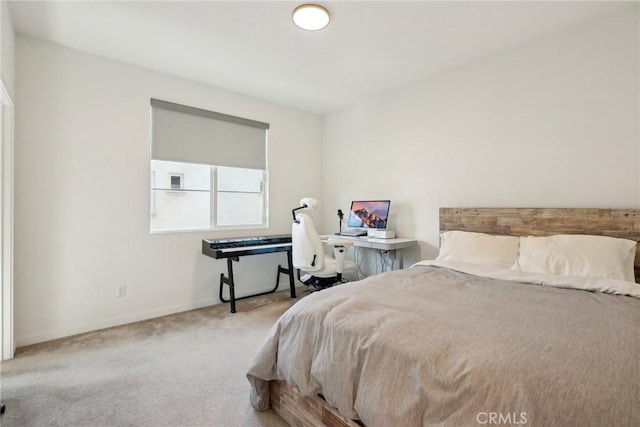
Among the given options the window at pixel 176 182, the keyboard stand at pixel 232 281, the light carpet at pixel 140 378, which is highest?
the window at pixel 176 182

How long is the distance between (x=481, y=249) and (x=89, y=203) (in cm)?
342

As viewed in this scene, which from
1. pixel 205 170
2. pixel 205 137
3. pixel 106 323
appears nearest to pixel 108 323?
pixel 106 323

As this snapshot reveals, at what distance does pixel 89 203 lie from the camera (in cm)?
272

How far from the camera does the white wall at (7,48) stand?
6.56 feet

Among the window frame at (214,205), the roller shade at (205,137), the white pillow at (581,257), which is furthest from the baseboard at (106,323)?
the white pillow at (581,257)

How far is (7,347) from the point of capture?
2219 millimetres

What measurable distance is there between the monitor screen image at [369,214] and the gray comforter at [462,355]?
5.90 ft

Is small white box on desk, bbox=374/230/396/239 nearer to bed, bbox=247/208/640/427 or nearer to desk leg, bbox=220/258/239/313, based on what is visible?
bed, bbox=247/208/640/427

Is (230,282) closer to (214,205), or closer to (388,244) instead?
(214,205)

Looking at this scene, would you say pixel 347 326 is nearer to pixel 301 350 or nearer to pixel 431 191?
pixel 301 350

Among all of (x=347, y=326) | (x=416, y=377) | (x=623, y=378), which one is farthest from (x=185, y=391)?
(x=623, y=378)

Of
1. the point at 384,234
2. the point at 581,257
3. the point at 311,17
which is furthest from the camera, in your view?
the point at 384,234

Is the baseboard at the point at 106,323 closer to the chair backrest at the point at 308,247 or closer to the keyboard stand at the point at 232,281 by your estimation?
the keyboard stand at the point at 232,281

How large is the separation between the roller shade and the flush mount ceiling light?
1644 millimetres
